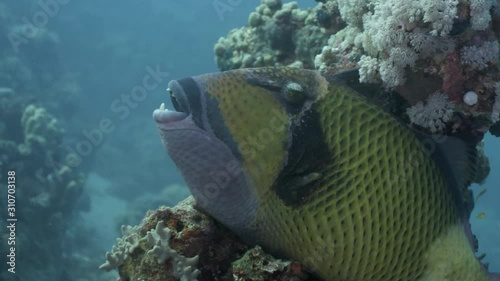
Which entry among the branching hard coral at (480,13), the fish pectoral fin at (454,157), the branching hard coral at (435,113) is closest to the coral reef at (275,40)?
the branching hard coral at (435,113)

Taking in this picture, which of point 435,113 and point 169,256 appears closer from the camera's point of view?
point 169,256

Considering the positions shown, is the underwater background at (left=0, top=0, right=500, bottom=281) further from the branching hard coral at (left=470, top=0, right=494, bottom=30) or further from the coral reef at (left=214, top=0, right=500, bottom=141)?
the branching hard coral at (left=470, top=0, right=494, bottom=30)

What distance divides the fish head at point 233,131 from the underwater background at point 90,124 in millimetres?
5603

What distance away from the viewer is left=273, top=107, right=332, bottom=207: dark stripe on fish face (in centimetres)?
225

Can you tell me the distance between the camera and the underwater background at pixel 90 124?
12.5 metres

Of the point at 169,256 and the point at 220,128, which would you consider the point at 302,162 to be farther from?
the point at 169,256

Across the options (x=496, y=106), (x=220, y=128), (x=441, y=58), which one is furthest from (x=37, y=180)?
(x=496, y=106)

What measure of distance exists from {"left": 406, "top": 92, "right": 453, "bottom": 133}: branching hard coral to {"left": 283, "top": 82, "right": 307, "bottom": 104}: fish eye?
3.04 feet

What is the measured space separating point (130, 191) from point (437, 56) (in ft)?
69.0

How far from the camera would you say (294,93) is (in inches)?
91.0

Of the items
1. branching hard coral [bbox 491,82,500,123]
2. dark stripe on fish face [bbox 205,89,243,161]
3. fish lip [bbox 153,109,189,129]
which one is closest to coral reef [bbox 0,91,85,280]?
fish lip [bbox 153,109,189,129]

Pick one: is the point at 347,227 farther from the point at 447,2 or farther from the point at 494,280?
the point at 447,2

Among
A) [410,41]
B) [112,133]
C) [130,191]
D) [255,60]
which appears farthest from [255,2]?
[410,41]

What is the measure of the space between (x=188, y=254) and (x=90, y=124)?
994 inches
